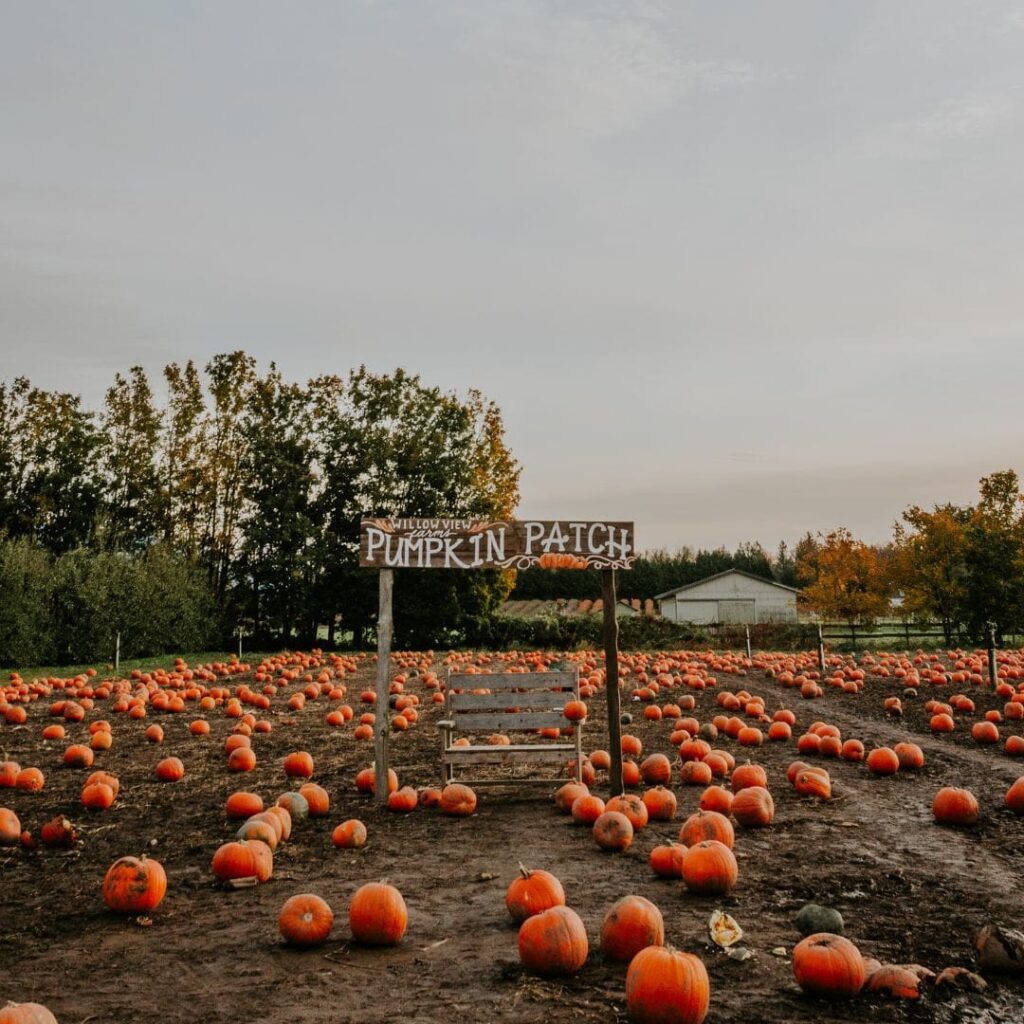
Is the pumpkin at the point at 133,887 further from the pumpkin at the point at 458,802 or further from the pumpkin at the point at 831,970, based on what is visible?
the pumpkin at the point at 831,970

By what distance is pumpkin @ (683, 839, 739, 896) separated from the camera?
5035mm

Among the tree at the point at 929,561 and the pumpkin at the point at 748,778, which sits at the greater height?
the tree at the point at 929,561

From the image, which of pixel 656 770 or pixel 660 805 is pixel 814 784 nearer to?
pixel 656 770

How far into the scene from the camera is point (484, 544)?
8.02 m

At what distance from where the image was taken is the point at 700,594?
223 ft

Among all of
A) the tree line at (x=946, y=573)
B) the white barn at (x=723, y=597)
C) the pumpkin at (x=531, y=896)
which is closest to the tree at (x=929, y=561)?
the tree line at (x=946, y=573)

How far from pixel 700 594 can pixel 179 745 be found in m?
60.3

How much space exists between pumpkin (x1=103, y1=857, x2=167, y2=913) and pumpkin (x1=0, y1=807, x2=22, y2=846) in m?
2.08

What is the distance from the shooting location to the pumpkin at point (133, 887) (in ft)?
15.9

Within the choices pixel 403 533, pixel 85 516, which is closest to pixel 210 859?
pixel 403 533

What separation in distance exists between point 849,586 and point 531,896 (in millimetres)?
47102

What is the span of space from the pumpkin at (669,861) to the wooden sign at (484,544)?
299cm

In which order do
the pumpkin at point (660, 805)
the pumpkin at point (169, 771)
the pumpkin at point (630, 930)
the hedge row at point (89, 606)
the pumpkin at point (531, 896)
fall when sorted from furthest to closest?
1. the hedge row at point (89, 606)
2. the pumpkin at point (169, 771)
3. the pumpkin at point (660, 805)
4. the pumpkin at point (531, 896)
5. the pumpkin at point (630, 930)

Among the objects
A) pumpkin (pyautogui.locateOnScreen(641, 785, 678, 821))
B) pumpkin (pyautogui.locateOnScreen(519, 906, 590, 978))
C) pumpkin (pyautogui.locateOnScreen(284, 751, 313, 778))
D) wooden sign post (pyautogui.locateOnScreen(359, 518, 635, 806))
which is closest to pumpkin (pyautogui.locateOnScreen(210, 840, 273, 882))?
pumpkin (pyautogui.locateOnScreen(519, 906, 590, 978))
